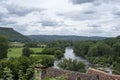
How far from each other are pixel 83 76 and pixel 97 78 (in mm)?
799

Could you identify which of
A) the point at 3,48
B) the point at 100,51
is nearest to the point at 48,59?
the point at 3,48

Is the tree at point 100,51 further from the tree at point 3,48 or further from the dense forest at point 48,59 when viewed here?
the tree at point 3,48

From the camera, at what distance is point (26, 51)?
111625mm

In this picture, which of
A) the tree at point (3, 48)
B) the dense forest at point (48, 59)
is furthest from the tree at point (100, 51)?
the tree at point (3, 48)

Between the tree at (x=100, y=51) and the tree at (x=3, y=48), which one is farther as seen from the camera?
the tree at (x=100, y=51)

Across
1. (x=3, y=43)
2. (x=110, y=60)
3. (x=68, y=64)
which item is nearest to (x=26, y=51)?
(x=3, y=43)

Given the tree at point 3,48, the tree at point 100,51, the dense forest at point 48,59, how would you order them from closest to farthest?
the dense forest at point 48,59, the tree at point 3,48, the tree at point 100,51

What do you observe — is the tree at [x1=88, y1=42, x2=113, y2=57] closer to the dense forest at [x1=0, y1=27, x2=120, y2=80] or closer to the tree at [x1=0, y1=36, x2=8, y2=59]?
the dense forest at [x1=0, y1=27, x2=120, y2=80]

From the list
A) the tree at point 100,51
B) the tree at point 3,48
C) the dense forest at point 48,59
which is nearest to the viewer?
the dense forest at point 48,59

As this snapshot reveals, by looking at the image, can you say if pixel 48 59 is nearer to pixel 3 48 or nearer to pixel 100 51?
pixel 3 48

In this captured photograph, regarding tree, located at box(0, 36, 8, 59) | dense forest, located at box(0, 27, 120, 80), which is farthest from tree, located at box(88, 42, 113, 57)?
tree, located at box(0, 36, 8, 59)

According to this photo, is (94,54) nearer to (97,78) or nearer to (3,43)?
(3,43)

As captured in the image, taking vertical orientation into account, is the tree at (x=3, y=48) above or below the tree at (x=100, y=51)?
above

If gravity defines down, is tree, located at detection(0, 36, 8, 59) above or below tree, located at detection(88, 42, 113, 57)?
above
